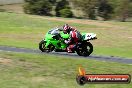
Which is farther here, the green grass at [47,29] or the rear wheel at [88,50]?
the green grass at [47,29]

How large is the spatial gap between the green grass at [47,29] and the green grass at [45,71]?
9003mm

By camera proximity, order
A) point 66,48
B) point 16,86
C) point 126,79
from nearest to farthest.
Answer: point 126,79 < point 16,86 < point 66,48

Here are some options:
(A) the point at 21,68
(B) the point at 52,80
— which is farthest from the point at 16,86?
(A) the point at 21,68

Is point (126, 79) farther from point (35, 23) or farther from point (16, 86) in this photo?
point (35, 23)

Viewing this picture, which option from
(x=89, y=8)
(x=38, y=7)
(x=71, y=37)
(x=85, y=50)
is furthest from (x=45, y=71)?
(x=38, y=7)

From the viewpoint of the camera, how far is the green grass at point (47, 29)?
29656mm

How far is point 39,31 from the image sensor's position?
39062 millimetres

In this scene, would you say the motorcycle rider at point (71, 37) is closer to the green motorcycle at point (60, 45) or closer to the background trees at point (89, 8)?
the green motorcycle at point (60, 45)

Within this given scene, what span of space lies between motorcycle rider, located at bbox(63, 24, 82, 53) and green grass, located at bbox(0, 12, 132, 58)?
402cm

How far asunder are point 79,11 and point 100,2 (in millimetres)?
3154

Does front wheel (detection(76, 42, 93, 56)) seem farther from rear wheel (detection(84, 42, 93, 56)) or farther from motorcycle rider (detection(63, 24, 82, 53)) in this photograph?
motorcycle rider (detection(63, 24, 82, 53))

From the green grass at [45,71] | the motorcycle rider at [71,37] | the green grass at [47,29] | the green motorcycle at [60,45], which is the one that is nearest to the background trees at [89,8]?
the green grass at [47,29]

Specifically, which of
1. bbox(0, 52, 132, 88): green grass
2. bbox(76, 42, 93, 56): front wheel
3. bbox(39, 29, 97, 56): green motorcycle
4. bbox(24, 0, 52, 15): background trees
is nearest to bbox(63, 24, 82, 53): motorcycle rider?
bbox(39, 29, 97, 56): green motorcycle

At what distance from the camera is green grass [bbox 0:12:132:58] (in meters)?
29.7
